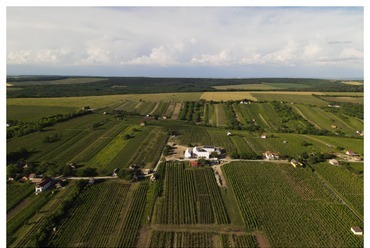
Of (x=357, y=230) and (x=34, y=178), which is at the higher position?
(x=34, y=178)

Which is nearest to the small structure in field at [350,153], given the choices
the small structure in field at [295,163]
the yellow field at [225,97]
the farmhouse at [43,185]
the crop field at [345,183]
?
the crop field at [345,183]

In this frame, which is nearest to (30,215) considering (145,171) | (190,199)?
(145,171)

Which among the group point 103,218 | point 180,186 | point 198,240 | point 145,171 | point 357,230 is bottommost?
point 198,240

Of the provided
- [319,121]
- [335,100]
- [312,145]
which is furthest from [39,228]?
[335,100]

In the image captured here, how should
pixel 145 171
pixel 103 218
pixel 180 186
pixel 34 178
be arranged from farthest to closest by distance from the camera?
pixel 145 171, pixel 34 178, pixel 180 186, pixel 103 218

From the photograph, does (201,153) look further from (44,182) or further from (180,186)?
(44,182)

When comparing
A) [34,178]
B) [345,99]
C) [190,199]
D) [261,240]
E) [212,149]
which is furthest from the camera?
[345,99]

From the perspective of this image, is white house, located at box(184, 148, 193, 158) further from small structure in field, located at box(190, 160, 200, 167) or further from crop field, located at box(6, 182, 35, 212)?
crop field, located at box(6, 182, 35, 212)
